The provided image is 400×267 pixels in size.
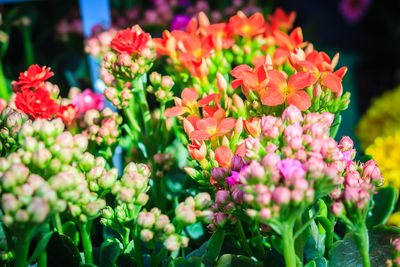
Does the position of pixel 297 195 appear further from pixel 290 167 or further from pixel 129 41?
pixel 129 41

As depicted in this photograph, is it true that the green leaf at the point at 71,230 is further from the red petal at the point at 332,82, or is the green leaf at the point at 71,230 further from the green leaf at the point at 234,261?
the red petal at the point at 332,82

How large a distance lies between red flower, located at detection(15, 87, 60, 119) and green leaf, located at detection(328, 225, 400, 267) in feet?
1.45

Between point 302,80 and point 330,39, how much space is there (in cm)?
208

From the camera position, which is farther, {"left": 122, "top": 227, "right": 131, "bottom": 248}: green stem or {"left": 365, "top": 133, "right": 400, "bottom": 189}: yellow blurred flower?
{"left": 365, "top": 133, "right": 400, "bottom": 189}: yellow blurred flower

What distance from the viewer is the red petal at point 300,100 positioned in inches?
22.6

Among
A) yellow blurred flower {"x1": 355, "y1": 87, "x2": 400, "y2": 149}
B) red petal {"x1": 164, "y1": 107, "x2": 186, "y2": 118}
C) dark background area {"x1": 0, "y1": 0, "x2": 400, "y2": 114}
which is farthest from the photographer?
dark background area {"x1": 0, "y1": 0, "x2": 400, "y2": 114}

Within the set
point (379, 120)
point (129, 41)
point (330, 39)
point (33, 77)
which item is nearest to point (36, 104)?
point (33, 77)

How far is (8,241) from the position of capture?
0.54m

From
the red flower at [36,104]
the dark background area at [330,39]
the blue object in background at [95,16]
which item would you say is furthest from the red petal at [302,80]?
the dark background area at [330,39]

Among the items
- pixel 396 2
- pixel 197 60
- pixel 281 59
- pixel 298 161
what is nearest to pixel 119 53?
pixel 197 60

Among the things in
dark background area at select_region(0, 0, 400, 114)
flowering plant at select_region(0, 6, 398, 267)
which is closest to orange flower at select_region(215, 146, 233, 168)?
flowering plant at select_region(0, 6, 398, 267)

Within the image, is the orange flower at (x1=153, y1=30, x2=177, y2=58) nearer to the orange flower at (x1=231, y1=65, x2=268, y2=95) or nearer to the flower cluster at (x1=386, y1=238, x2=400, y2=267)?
the orange flower at (x1=231, y1=65, x2=268, y2=95)

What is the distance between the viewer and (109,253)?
22.5 inches

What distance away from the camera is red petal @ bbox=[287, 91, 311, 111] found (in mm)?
574
